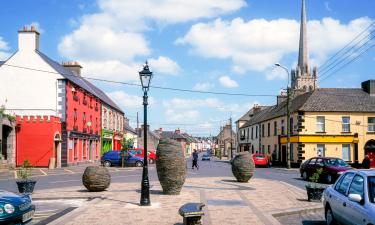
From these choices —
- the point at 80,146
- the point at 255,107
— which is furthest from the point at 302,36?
the point at 80,146

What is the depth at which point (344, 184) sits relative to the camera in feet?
31.0

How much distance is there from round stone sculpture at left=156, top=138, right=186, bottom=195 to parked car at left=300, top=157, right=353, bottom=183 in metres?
11.3

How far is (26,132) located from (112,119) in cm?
2402

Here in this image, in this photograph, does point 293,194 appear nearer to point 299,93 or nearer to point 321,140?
point 321,140

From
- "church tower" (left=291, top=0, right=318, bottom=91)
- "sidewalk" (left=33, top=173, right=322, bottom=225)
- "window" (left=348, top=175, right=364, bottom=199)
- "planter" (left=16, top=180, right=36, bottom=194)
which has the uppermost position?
"church tower" (left=291, top=0, right=318, bottom=91)

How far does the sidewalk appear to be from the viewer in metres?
10.9

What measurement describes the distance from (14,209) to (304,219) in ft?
24.2

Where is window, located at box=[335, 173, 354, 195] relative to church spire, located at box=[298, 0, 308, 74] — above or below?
below

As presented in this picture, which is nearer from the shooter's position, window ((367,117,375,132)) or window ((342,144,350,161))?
window ((342,144,350,161))

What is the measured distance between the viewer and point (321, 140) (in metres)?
43.0

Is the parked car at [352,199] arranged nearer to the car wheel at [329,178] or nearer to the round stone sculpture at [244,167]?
the round stone sculpture at [244,167]

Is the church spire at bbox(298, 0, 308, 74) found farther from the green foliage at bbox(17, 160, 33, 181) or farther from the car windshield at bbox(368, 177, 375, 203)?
the car windshield at bbox(368, 177, 375, 203)

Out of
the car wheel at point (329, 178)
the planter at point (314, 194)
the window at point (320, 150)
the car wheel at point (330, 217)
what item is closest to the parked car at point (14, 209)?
the car wheel at point (330, 217)

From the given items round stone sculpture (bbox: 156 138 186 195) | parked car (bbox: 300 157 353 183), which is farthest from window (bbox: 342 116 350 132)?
round stone sculpture (bbox: 156 138 186 195)
